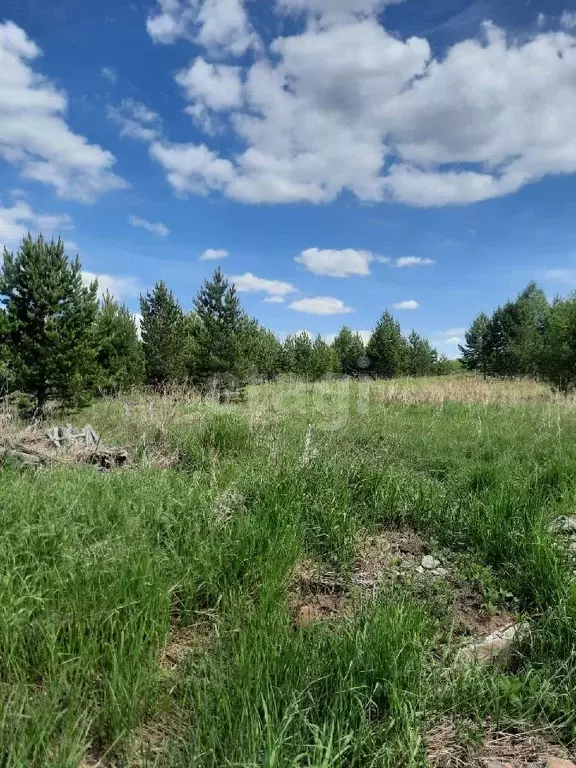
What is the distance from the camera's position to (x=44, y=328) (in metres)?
17.3

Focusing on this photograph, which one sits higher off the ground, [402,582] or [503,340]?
[503,340]

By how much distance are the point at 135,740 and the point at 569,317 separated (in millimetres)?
22588

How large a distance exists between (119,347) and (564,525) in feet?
80.2

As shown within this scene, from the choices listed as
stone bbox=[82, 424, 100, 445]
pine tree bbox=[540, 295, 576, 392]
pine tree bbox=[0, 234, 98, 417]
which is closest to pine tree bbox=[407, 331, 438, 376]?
pine tree bbox=[540, 295, 576, 392]

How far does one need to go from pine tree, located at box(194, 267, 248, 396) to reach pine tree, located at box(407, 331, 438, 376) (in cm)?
2630

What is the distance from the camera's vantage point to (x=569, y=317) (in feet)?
65.9

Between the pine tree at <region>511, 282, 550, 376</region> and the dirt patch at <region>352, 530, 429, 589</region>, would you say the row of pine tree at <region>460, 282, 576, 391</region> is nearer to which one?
the pine tree at <region>511, 282, 550, 376</region>

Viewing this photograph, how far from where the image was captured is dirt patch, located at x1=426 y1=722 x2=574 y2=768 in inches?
69.9

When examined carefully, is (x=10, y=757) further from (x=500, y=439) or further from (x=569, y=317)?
(x=569, y=317)

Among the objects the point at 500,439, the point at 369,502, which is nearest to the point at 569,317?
the point at 500,439

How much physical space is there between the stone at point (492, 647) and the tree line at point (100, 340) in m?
8.10

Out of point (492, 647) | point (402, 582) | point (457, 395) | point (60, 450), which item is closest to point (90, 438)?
point (60, 450)

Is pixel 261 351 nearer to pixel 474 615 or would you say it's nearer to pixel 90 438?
pixel 90 438

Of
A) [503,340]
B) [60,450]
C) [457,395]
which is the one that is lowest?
[60,450]
